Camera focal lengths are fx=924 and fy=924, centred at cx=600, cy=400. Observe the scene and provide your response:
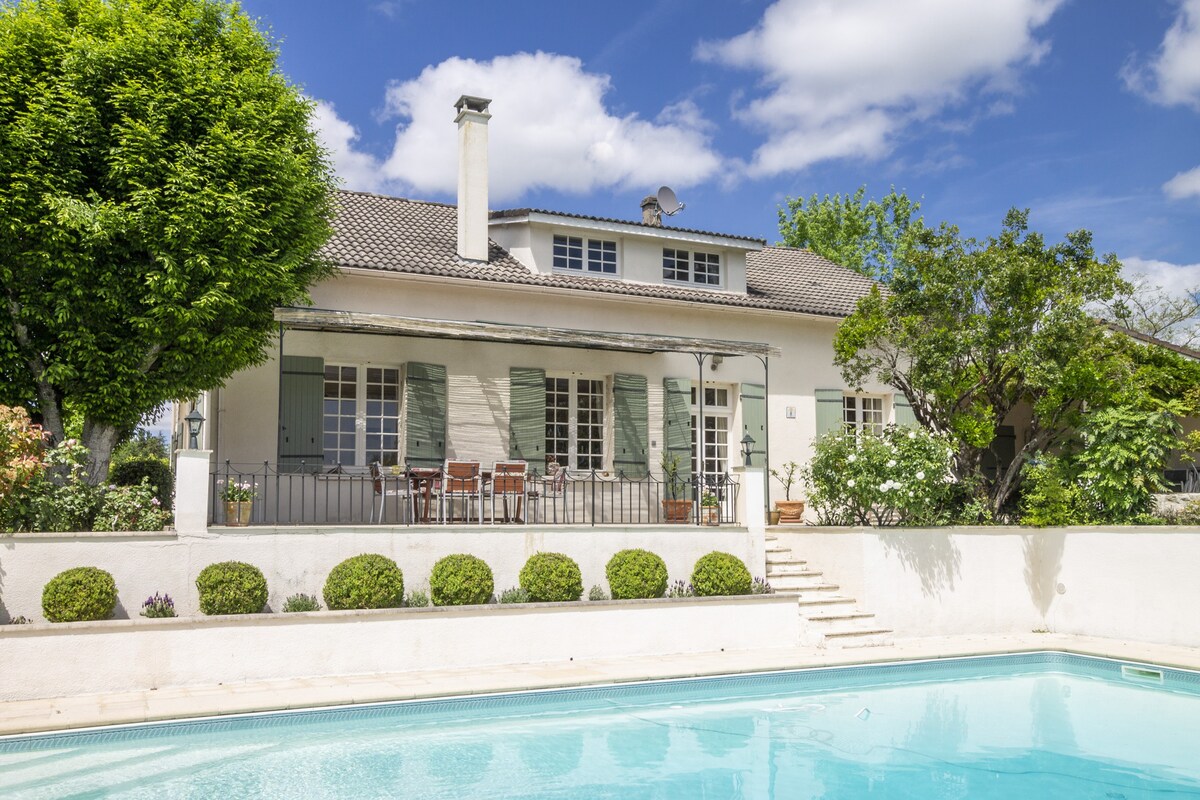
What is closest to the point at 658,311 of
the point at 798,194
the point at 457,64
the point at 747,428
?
the point at 747,428

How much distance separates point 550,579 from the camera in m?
12.3

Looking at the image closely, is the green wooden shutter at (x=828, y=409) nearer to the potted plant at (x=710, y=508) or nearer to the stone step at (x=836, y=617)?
the potted plant at (x=710, y=508)

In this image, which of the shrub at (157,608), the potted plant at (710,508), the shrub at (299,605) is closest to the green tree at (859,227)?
the potted plant at (710,508)

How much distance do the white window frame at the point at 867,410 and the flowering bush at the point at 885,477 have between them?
4.28 m

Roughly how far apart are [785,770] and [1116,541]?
8.75 metres

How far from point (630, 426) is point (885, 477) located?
4.91 meters

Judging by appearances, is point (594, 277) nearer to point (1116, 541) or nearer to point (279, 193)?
→ point (279, 193)

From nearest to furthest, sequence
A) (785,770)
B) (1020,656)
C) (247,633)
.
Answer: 1. (785,770)
2. (247,633)
3. (1020,656)

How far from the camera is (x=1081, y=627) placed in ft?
48.5

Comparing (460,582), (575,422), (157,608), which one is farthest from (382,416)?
(157,608)

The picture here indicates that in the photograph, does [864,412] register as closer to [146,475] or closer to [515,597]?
[515,597]

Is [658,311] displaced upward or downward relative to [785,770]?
upward

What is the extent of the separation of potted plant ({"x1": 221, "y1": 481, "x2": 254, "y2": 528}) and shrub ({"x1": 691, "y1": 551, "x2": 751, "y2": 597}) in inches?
247

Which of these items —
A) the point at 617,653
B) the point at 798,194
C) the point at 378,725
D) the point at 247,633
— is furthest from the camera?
the point at 798,194
